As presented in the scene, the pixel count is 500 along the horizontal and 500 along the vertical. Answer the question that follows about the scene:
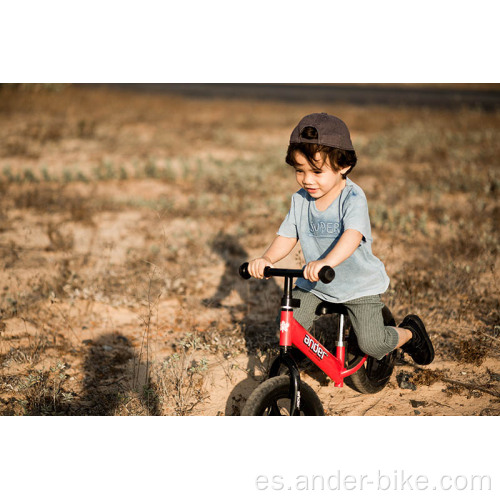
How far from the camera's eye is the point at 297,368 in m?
2.87

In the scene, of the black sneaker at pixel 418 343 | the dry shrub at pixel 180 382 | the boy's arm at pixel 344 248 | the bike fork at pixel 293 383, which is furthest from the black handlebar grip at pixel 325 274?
the dry shrub at pixel 180 382

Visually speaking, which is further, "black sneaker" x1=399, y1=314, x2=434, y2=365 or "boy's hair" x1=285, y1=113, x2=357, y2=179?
"black sneaker" x1=399, y1=314, x2=434, y2=365

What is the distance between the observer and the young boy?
305 centimetres

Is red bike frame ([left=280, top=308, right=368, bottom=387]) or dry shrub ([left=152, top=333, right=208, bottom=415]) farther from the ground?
red bike frame ([left=280, top=308, right=368, bottom=387])

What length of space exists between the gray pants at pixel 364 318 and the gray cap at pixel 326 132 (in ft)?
3.42

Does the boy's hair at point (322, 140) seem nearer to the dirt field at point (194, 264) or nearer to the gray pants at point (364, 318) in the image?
the gray pants at point (364, 318)

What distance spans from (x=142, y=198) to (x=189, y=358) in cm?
499

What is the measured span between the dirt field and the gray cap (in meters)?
1.88

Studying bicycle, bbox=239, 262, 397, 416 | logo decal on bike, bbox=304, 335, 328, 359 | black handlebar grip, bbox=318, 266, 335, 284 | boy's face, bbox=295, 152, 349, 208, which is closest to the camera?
black handlebar grip, bbox=318, 266, 335, 284

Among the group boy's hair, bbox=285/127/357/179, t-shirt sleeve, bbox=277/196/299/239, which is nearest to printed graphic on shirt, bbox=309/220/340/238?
t-shirt sleeve, bbox=277/196/299/239

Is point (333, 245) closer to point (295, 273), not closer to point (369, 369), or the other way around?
point (295, 273)

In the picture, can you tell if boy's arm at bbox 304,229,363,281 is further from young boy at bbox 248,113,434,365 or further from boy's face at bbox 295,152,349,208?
boy's face at bbox 295,152,349,208

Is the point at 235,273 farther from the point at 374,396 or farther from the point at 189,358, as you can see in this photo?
the point at 374,396

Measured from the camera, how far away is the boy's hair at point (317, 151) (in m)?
3.03
